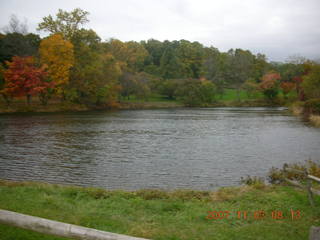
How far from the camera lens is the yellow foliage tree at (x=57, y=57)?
58.6 m

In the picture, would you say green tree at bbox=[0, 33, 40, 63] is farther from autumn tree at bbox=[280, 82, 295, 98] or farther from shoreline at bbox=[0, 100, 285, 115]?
autumn tree at bbox=[280, 82, 295, 98]

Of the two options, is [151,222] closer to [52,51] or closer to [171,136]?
[171,136]

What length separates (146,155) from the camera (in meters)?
21.4

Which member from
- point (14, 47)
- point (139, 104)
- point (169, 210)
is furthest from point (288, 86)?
point (169, 210)

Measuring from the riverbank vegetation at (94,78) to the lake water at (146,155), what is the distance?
87.4ft

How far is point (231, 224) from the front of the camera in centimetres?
757

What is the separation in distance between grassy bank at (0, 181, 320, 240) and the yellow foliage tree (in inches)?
2039

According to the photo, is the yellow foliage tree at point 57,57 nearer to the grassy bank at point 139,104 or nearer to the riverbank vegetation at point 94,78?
the riverbank vegetation at point 94,78

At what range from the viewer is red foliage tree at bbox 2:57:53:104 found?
173 ft

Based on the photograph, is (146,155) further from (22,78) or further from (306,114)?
(22,78)

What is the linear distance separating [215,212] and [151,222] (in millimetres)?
1958
